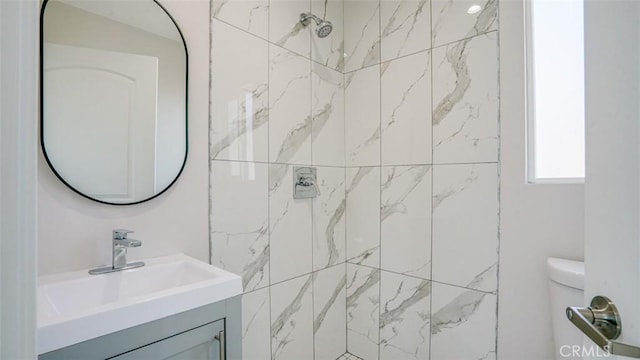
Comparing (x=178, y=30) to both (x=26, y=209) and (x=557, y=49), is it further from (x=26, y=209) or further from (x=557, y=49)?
(x=557, y=49)

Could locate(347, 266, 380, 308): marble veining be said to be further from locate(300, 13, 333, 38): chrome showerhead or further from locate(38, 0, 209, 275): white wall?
locate(300, 13, 333, 38): chrome showerhead

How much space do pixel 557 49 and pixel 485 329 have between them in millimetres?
1310

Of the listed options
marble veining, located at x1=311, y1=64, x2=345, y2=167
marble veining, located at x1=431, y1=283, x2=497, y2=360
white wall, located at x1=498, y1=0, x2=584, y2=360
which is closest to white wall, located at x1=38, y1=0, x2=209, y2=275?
marble veining, located at x1=311, y1=64, x2=345, y2=167

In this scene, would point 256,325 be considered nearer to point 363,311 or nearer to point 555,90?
point 363,311

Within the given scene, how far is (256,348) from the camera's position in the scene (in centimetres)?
142

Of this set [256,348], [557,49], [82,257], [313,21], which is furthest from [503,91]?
[82,257]

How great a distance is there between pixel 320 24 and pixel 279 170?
0.84 meters

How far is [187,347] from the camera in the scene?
78 centimetres

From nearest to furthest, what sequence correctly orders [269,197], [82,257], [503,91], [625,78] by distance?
[625,78], [82,257], [503,91], [269,197]

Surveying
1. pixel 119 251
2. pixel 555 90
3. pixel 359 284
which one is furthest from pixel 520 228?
pixel 119 251

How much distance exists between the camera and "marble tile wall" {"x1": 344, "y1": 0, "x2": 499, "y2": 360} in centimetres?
140

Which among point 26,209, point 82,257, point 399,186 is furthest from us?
point 399,186

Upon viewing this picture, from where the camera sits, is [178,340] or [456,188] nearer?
[178,340]

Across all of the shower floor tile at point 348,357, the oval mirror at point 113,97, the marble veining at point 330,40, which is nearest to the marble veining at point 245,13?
the oval mirror at point 113,97
